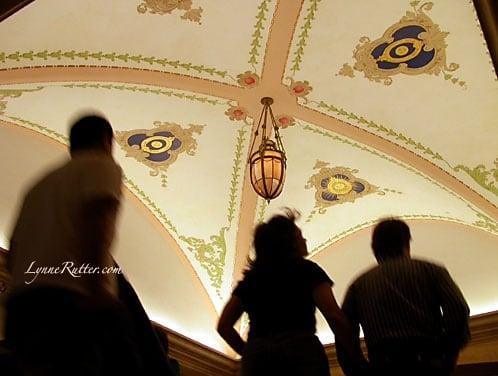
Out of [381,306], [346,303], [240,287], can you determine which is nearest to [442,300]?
[381,306]

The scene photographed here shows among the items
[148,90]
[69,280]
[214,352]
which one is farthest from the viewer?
[214,352]

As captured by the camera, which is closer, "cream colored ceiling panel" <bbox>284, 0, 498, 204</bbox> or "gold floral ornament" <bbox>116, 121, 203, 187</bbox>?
"cream colored ceiling panel" <bbox>284, 0, 498, 204</bbox>

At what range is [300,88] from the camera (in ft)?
20.8

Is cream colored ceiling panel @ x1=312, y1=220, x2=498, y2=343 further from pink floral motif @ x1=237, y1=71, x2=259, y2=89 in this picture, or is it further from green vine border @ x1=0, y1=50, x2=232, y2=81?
green vine border @ x1=0, y1=50, x2=232, y2=81

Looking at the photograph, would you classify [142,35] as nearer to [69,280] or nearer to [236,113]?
[236,113]

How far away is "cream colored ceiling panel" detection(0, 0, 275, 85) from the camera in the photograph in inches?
206

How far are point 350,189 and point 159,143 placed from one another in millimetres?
2381

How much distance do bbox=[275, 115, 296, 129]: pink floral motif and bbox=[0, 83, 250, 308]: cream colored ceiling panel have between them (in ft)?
1.27

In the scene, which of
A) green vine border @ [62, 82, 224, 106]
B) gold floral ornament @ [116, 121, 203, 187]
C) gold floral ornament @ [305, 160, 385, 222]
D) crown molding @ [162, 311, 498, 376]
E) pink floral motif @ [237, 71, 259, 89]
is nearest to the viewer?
green vine border @ [62, 82, 224, 106]

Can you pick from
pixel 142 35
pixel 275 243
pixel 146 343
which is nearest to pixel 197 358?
pixel 142 35

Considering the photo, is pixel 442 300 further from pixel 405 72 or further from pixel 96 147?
pixel 405 72

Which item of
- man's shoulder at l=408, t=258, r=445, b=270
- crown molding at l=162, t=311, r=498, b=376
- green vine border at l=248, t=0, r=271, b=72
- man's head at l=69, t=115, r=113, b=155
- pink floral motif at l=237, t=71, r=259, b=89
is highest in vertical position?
green vine border at l=248, t=0, r=271, b=72

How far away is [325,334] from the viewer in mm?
8492

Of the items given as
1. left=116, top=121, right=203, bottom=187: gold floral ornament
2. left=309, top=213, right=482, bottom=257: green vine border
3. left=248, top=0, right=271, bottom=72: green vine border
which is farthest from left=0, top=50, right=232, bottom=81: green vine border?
left=309, top=213, right=482, bottom=257: green vine border
